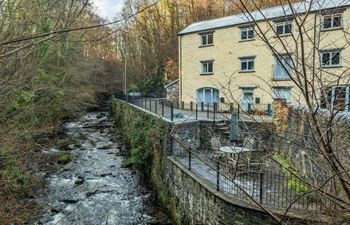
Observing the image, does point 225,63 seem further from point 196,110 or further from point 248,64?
point 196,110

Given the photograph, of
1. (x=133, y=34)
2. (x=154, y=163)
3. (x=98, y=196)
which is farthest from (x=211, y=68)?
(x=133, y=34)

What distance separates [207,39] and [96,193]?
17383 mm

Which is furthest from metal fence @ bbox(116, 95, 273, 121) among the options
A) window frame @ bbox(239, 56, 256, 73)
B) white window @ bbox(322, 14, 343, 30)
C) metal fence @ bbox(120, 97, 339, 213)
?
white window @ bbox(322, 14, 343, 30)

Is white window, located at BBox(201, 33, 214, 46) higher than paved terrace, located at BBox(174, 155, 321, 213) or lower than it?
higher

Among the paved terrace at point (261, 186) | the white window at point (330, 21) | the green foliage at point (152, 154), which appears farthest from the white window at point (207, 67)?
the white window at point (330, 21)

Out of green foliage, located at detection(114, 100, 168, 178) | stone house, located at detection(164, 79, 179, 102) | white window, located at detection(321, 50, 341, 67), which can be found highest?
white window, located at detection(321, 50, 341, 67)

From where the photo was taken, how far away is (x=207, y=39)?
26.6 m

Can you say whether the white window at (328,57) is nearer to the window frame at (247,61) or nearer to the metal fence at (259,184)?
the metal fence at (259,184)

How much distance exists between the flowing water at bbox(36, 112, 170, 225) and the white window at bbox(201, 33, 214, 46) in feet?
40.0

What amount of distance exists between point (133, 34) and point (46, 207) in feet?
122

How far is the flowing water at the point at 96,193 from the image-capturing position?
12078 millimetres

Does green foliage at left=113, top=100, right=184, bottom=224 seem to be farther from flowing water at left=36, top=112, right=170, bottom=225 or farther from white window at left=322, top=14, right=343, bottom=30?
white window at left=322, top=14, right=343, bottom=30

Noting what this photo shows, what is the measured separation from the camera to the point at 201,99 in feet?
89.2

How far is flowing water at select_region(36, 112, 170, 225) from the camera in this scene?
39.6 feet
